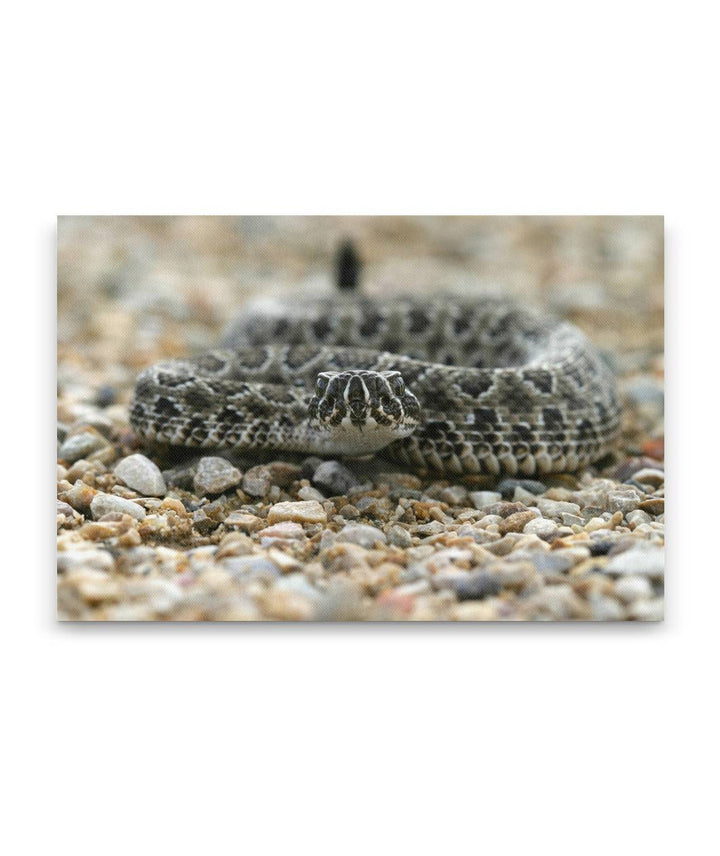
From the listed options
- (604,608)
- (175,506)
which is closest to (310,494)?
(175,506)

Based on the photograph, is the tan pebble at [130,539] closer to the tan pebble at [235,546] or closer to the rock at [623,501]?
the tan pebble at [235,546]

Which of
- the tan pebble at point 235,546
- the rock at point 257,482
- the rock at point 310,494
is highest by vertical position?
the rock at point 257,482

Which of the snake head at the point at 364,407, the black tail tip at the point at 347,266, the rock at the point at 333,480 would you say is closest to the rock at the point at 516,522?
the snake head at the point at 364,407

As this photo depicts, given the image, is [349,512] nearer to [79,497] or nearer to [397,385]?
[397,385]

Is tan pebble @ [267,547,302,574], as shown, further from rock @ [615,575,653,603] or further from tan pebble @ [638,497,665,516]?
tan pebble @ [638,497,665,516]

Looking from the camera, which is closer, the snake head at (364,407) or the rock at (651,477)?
the snake head at (364,407)
